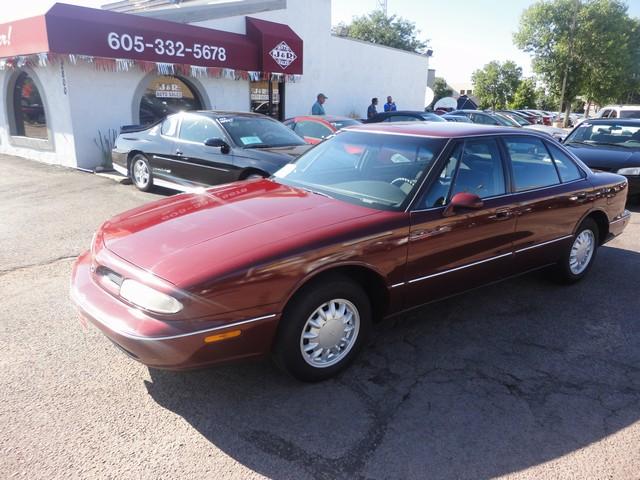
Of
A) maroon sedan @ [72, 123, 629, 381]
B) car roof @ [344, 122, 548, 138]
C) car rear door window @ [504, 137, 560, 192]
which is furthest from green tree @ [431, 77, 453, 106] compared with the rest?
maroon sedan @ [72, 123, 629, 381]

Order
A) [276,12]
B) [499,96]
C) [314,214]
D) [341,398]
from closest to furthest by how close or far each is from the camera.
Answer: [341,398] → [314,214] → [276,12] → [499,96]

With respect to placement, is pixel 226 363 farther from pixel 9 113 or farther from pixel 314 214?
pixel 9 113

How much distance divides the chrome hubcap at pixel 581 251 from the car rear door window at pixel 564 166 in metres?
0.57

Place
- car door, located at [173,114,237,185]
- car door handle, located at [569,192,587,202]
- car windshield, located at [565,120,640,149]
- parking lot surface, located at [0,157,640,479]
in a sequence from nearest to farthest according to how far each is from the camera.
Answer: parking lot surface, located at [0,157,640,479], car door handle, located at [569,192,587,202], car door, located at [173,114,237,185], car windshield, located at [565,120,640,149]

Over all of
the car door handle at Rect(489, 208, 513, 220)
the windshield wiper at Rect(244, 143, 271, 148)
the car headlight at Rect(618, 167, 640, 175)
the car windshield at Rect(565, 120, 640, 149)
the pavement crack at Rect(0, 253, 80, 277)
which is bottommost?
the pavement crack at Rect(0, 253, 80, 277)

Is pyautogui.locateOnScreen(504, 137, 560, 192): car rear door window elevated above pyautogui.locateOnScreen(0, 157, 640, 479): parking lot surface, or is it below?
above

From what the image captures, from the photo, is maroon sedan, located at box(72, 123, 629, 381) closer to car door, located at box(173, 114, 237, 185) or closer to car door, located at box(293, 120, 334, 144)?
car door, located at box(173, 114, 237, 185)

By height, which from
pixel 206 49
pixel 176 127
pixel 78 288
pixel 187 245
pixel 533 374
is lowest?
pixel 533 374

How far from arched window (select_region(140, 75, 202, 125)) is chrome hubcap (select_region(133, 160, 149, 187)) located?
159 inches

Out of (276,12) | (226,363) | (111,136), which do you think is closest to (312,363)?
(226,363)

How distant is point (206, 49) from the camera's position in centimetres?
1226

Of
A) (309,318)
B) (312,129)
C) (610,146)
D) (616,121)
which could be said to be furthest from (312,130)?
(309,318)

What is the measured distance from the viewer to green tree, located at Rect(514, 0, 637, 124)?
2675 centimetres

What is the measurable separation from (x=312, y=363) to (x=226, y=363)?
1.88 ft
